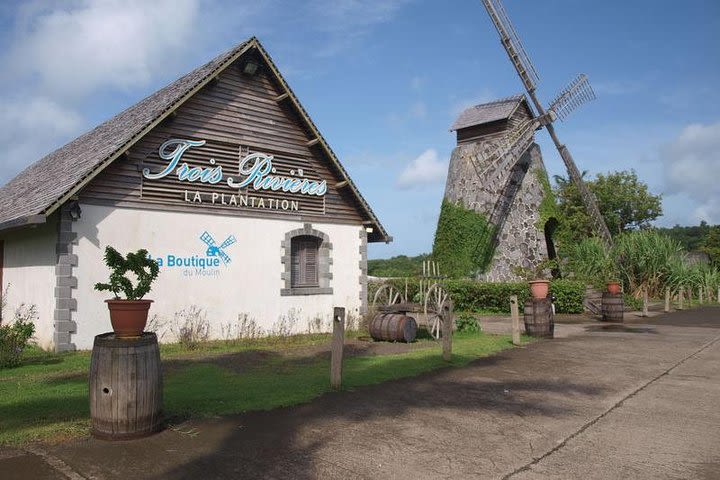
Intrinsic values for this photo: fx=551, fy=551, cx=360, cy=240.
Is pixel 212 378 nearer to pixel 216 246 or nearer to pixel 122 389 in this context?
pixel 122 389

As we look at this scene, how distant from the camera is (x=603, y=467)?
16.4 ft

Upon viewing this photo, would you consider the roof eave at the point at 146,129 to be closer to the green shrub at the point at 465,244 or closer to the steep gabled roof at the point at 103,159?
the steep gabled roof at the point at 103,159

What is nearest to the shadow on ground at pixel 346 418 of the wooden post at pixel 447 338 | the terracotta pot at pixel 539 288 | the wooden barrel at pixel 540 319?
the wooden post at pixel 447 338

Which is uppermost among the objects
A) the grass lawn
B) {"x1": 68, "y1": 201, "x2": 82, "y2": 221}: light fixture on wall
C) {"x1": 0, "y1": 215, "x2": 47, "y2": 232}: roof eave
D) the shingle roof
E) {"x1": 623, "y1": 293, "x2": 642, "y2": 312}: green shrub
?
the shingle roof

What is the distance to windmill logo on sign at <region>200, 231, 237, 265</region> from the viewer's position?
1378 centimetres

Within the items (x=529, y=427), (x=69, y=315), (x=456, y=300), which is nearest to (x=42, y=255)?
(x=69, y=315)

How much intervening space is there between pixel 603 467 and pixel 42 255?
39.1 ft

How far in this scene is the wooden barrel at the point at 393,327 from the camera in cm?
1347

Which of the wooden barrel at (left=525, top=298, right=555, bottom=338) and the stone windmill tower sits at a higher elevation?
the stone windmill tower

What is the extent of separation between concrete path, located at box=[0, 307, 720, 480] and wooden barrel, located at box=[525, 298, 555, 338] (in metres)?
4.81

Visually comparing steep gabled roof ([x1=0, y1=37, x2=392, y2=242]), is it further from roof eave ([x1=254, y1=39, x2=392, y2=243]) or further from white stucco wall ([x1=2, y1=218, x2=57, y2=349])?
white stucco wall ([x1=2, y1=218, x2=57, y2=349])

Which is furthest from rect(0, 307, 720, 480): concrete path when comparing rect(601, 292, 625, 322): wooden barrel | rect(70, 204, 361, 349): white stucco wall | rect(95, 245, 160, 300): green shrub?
rect(601, 292, 625, 322): wooden barrel

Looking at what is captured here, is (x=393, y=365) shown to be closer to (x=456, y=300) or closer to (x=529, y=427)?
(x=529, y=427)

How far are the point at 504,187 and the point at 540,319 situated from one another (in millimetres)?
13111
